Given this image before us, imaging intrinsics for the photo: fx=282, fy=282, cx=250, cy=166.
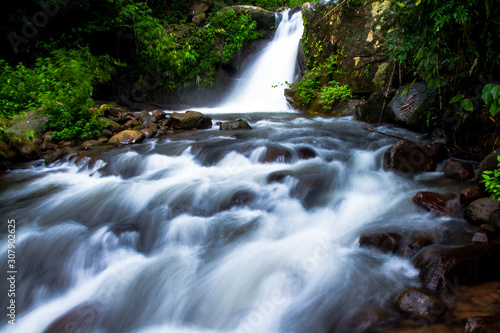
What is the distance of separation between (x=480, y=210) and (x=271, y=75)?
10877mm

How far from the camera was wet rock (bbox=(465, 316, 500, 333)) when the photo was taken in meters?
1.60

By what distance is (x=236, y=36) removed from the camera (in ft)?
44.3

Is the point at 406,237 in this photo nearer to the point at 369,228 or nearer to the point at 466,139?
the point at 369,228

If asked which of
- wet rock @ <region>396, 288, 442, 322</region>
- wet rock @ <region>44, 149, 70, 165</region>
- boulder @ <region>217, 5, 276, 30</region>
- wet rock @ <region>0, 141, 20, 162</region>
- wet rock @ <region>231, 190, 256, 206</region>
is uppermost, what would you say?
boulder @ <region>217, 5, 276, 30</region>

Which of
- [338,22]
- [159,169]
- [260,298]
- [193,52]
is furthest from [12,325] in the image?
[193,52]

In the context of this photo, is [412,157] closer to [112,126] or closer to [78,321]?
[78,321]

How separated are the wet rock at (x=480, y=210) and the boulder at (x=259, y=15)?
13777 millimetres

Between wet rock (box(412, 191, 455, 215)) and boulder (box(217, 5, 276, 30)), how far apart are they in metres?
13.3

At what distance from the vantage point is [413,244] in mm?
2646

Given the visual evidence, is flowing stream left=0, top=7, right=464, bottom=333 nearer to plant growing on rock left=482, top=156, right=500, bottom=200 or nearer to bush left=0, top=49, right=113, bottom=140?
plant growing on rock left=482, top=156, right=500, bottom=200

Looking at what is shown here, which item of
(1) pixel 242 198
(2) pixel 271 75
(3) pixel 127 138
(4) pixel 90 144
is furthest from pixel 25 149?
(2) pixel 271 75

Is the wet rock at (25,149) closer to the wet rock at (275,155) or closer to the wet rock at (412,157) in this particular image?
the wet rock at (275,155)

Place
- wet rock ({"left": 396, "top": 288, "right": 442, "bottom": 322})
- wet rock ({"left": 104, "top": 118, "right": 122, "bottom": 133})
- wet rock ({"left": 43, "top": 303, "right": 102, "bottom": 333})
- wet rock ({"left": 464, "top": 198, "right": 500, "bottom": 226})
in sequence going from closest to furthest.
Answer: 1. wet rock ({"left": 396, "top": 288, "right": 442, "bottom": 322})
2. wet rock ({"left": 43, "top": 303, "right": 102, "bottom": 333})
3. wet rock ({"left": 464, "top": 198, "right": 500, "bottom": 226})
4. wet rock ({"left": 104, "top": 118, "right": 122, "bottom": 133})

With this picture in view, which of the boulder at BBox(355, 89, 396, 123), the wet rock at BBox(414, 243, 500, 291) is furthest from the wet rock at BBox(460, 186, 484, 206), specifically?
the boulder at BBox(355, 89, 396, 123)
